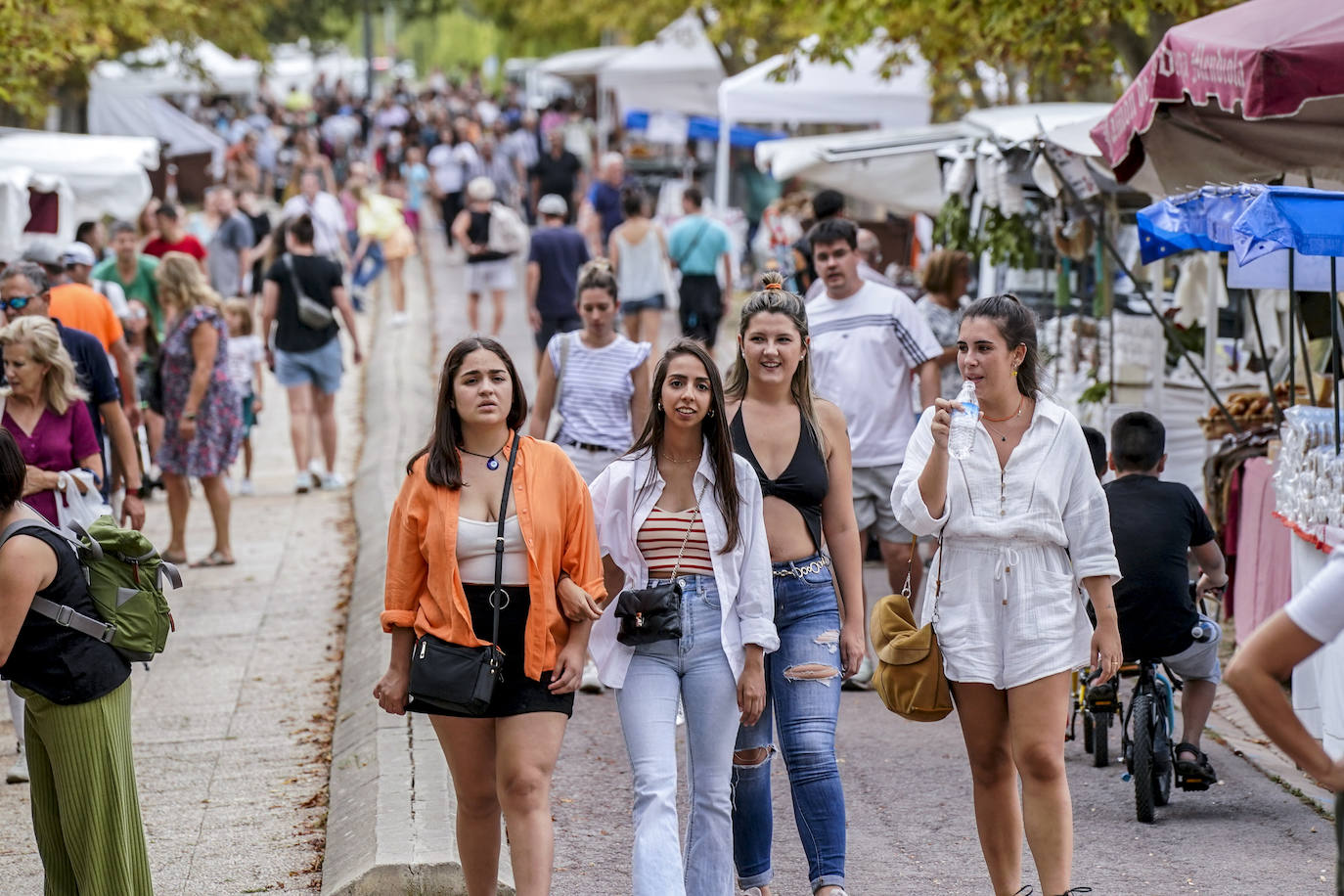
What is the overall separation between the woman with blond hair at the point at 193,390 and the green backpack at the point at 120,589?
5.49 meters

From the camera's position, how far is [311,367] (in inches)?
510

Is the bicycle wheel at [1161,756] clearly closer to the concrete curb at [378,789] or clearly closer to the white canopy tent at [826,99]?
the concrete curb at [378,789]

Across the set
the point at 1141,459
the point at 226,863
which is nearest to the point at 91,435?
the point at 226,863

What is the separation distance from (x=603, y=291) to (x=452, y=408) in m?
3.40

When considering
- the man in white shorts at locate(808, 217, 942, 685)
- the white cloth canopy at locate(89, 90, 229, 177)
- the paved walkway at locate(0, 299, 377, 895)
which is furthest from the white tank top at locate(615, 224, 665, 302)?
the white cloth canopy at locate(89, 90, 229, 177)

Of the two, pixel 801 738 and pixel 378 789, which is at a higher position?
pixel 801 738

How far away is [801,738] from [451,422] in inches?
51.6

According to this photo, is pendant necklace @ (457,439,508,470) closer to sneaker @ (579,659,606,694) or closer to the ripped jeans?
the ripped jeans

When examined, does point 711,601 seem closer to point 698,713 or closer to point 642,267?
point 698,713

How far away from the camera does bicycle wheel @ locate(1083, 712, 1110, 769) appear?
6.91m

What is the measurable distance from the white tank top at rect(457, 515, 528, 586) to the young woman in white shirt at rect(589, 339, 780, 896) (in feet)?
1.09

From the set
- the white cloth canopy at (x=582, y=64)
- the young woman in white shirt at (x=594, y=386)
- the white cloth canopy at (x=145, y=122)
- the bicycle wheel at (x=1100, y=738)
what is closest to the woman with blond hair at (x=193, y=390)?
the young woman in white shirt at (x=594, y=386)

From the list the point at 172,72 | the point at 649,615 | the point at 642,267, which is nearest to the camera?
the point at 649,615

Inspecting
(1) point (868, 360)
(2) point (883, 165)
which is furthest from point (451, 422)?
(2) point (883, 165)
